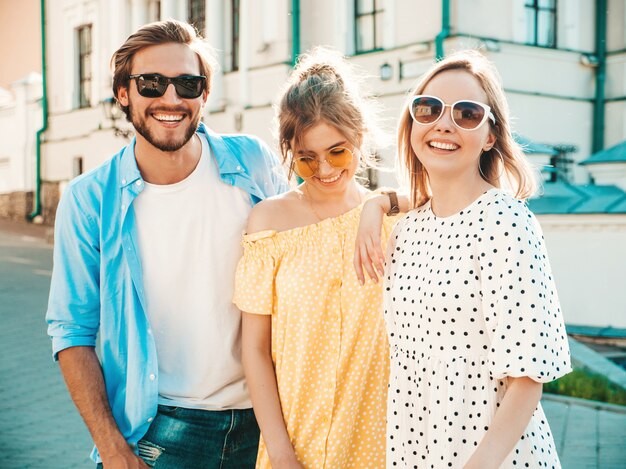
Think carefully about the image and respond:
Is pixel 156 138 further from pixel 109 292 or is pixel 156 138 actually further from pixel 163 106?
pixel 109 292

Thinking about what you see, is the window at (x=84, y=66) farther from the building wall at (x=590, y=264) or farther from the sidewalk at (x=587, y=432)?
the sidewalk at (x=587, y=432)

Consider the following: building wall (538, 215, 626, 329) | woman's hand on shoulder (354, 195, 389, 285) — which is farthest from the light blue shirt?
building wall (538, 215, 626, 329)

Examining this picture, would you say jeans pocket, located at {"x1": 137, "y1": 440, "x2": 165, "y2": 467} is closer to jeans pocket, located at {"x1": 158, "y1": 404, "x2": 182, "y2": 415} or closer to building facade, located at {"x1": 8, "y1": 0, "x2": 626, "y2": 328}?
jeans pocket, located at {"x1": 158, "y1": 404, "x2": 182, "y2": 415}

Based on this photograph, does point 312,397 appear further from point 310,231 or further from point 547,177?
point 547,177

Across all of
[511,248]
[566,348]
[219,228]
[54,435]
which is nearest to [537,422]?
[566,348]

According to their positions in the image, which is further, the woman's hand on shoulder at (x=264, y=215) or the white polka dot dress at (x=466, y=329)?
the woman's hand on shoulder at (x=264, y=215)

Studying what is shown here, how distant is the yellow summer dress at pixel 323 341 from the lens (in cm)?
250

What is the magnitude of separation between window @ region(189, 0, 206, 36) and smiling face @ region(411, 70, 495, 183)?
17.2 metres

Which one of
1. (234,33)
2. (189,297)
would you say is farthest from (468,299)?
(234,33)

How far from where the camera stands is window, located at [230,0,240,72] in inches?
704

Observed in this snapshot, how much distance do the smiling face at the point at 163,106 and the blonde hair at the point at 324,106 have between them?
0.33m

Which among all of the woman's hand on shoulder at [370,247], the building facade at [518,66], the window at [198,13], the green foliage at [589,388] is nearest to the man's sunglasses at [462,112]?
the woman's hand on shoulder at [370,247]

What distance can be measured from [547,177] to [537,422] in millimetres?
10349

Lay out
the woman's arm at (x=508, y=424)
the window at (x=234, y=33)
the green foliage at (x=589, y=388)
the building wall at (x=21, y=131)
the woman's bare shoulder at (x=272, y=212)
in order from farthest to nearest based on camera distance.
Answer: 1. the building wall at (x=21, y=131)
2. the window at (x=234, y=33)
3. the green foliage at (x=589, y=388)
4. the woman's bare shoulder at (x=272, y=212)
5. the woman's arm at (x=508, y=424)
